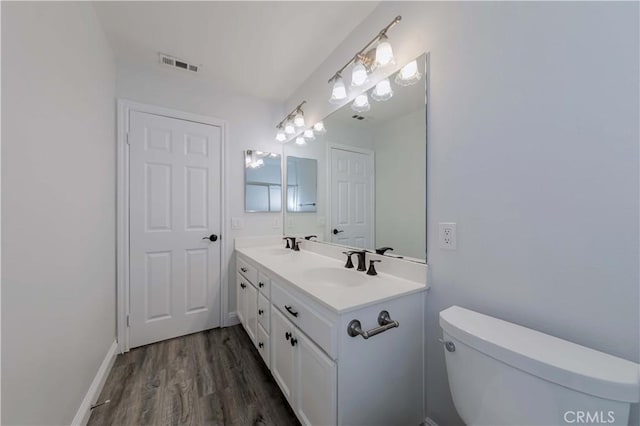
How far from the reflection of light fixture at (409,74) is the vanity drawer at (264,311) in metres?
1.55

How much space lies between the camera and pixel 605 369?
0.57 m

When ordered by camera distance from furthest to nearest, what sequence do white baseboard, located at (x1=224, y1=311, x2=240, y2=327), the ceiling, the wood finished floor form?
white baseboard, located at (x1=224, y1=311, x2=240, y2=327) < the ceiling < the wood finished floor

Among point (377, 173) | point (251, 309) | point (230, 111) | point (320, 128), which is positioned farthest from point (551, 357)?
point (230, 111)

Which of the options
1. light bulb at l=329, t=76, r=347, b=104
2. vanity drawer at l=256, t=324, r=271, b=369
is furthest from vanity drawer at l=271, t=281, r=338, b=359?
light bulb at l=329, t=76, r=347, b=104

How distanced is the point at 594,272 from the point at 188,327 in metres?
2.68

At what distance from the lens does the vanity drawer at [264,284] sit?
4.94ft

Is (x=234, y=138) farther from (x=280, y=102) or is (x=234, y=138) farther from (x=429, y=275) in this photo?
(x=429, y=275)

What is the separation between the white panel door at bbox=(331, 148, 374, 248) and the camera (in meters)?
1.56

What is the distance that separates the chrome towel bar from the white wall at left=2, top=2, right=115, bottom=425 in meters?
1.13

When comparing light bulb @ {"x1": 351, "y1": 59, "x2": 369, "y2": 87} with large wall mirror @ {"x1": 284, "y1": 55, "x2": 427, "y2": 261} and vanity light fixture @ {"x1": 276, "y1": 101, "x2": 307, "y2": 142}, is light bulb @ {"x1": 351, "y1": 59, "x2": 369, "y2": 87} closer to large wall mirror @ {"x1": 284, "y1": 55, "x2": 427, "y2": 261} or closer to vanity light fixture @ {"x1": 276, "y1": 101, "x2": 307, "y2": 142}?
large wall mirror @ {"x1": 284, "y1": 55, "x2": 427, "y2": 261}

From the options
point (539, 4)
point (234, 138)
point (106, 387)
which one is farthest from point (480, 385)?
point (234, 138)

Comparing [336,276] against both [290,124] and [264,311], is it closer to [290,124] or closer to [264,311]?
[264,311]

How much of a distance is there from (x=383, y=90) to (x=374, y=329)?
1272 mm

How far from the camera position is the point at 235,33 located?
1610 millimetres
